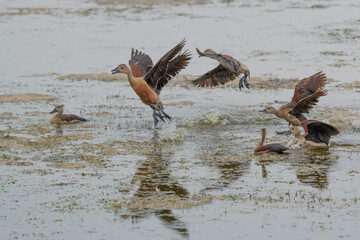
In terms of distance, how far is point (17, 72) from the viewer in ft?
71.2

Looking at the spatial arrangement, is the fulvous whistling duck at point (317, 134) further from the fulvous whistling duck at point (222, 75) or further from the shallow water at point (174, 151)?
the fulvous whistling duck at point (222, 75)

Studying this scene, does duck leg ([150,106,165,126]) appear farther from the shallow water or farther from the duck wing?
the duck wing

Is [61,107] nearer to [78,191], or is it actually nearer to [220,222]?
[78,191]

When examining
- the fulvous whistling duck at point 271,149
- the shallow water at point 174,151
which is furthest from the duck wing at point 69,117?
the fulvous whistling duck at point 271,149

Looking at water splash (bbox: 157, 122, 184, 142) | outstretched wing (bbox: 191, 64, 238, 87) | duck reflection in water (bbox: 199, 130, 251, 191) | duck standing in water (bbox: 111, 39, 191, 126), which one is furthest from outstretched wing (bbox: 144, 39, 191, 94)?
outstretched wing (bbox: 191, 64, 238, 87)

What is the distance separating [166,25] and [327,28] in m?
6.45

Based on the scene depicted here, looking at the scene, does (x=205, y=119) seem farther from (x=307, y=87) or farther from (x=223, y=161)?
(x=223, y=161)

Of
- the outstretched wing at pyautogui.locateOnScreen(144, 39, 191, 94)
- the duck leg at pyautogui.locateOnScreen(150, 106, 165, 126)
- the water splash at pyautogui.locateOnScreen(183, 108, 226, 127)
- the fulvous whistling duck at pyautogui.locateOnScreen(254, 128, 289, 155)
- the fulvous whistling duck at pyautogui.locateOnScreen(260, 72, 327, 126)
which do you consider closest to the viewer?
the fulvous whistling duck at pyautogui.locateOnScreen(254, 128, 289, 155)

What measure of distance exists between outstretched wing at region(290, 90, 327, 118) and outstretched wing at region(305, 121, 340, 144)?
62 cm

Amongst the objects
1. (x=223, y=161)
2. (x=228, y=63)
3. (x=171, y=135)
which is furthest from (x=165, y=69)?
(x=223, y=161)

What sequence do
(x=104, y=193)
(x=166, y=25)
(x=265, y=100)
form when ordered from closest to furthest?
(x=104, y=193)
(x=265, y=100)
(x=166, y=25)

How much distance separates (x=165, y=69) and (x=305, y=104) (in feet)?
8.51

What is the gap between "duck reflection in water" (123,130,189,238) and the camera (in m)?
8.87

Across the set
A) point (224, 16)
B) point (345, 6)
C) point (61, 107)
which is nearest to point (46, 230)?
point (61, 107)
